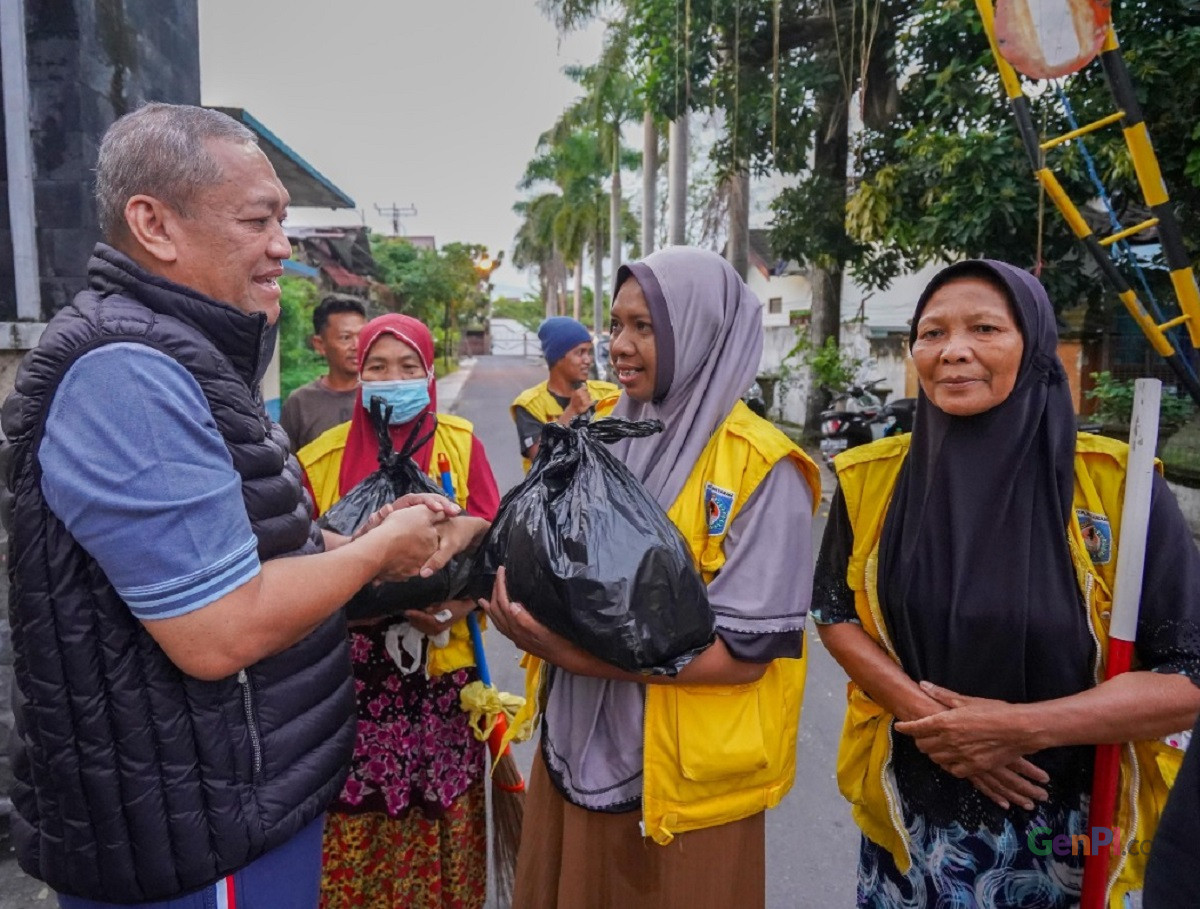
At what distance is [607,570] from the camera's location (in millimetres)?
1373

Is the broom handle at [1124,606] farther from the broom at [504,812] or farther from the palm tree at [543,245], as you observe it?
the palm tree at [543,245]

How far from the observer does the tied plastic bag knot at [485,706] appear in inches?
86.3

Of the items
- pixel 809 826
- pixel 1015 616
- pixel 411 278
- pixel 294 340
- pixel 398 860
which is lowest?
pixel 809 826

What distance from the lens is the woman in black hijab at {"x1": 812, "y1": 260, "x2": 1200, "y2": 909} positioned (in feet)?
4.80

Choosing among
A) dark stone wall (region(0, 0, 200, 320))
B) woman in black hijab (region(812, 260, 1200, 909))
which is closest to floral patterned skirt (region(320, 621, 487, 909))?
woman in black hijab (region(812, 260, 1200, 909))

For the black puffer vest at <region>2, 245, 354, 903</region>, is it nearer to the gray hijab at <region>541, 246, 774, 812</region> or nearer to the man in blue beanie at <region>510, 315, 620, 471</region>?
the gray hijab at <region>541, 246, 774, 812</region>

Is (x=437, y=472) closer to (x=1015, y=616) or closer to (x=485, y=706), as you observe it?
(x=485, y=706)

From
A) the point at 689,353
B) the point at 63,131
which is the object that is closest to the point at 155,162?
the point at 689,353

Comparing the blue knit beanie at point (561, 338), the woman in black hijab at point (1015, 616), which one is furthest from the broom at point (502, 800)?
the blue knit beanie at point (561, 338)

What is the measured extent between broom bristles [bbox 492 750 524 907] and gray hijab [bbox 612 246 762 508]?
1122mm

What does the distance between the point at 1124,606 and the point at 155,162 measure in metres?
1.75

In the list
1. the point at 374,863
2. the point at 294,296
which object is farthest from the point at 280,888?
the point at 294,296

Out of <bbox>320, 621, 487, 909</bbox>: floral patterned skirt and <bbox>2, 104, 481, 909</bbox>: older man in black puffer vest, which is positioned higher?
<bbox>2, 104, 481, 909</bbox>: older man in black puffer vest

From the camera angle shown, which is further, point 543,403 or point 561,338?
point 561,338
